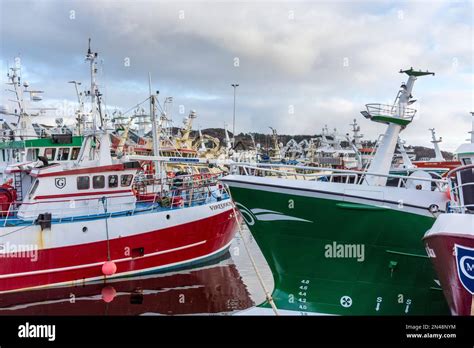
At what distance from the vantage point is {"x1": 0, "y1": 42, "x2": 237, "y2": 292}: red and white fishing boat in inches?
676

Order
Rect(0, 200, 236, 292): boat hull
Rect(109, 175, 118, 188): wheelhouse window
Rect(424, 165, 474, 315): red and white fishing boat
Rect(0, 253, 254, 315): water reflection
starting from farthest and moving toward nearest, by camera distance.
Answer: Rect(109, 175, 118, 188): wheelhouse window, Rect(0, 200, 236, 292): boat hull, Rect(0, 253, 254, 315): water reflection, Rect(424, 165, 474, 315): red and white fishing boat

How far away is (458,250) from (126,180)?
1442 cm

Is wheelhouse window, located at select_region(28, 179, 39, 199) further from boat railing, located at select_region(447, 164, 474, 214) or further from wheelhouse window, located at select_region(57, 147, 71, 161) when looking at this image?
boat railing, located at select_region(447, 164, 474, 214)

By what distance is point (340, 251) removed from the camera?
36.9 feet

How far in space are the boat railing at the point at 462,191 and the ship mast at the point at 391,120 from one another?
237 cm

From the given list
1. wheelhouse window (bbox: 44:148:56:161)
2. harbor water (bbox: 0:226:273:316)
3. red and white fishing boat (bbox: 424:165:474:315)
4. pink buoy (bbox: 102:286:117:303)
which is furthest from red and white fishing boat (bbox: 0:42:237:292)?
red and white fishing boat (bbox: 424:165:474:315)

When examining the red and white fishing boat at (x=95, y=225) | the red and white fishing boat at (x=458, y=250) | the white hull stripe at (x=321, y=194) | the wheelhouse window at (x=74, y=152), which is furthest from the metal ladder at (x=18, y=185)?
the red and white fishing boat at (x=458, y=250)

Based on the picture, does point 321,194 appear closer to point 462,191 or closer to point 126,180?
point 462,191

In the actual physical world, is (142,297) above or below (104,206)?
below

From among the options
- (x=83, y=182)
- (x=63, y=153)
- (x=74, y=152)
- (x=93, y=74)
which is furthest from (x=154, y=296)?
(x=93, y=74)

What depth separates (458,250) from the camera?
327 inches
